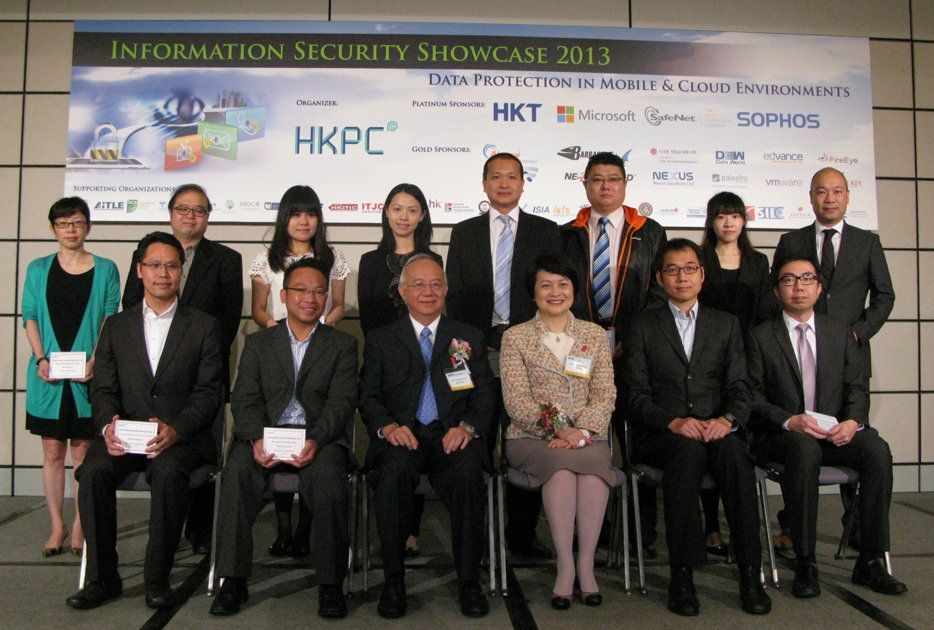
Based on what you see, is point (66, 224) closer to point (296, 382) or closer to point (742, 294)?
point (296, 382)

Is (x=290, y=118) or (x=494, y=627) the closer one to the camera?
(x=494, y=627)

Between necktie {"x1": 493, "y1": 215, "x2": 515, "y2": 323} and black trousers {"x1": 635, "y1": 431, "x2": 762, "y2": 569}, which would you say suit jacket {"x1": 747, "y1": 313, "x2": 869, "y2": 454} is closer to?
black trousers {"x1": 635, "y1": 431, "x2": 762, "y2": 569}

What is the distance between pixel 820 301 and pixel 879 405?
5.57 ft

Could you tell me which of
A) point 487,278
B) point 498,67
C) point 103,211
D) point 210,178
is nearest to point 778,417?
point 487,278

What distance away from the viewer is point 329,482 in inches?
106

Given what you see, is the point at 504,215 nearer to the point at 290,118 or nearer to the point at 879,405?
the point at 290,118

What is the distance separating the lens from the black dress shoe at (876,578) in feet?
9.14

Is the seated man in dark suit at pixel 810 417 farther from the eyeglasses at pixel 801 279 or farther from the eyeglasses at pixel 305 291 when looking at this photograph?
the eyeglasses at pixel 305 291

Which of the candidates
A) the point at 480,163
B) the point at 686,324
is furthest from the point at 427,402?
→ the point at 480,163

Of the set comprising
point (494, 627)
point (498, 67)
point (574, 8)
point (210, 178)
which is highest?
point (574, 8)

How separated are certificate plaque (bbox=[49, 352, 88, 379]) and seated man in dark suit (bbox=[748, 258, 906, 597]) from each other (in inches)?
120

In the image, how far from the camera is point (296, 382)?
2965mm

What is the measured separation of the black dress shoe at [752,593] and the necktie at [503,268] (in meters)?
1.50

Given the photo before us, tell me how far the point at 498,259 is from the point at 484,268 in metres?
0.09
